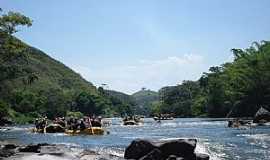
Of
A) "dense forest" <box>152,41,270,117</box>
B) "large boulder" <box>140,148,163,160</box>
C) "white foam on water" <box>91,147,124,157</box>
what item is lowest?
"large boulder" <box>140,148,163,160</box>

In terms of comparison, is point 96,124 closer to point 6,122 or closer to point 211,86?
point 6,122

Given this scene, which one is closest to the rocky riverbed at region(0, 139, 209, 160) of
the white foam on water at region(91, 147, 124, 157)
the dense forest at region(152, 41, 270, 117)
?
the white foam on water at region(91, 147, 124, 157)

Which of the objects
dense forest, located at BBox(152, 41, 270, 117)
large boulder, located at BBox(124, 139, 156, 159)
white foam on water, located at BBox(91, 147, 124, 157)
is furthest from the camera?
dense forest, located at BBox(152, 41, 270, 117)

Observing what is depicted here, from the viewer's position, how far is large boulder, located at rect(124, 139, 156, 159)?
24.6m

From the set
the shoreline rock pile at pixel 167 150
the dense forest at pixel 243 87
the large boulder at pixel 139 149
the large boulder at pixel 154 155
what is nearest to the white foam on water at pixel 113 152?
the large boulder at pixel 139 149

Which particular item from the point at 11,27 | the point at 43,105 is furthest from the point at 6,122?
the point at 11,27

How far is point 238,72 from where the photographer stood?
416 ft

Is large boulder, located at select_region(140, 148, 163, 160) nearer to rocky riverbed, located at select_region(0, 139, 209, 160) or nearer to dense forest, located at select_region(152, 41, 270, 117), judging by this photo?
rocky riverbed, located at select_region(0, 139, 209, 160)

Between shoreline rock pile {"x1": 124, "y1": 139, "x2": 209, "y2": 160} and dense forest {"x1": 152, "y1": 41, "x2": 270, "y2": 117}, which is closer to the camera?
shoreline rock pile {"x1": 124, "y1": 139, "x2": 209, "y2": 160}

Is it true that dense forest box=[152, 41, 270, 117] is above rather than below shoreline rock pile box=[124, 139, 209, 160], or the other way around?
above

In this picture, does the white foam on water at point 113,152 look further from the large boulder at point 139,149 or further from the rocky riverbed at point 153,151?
the rocky riverbed at point 153,151

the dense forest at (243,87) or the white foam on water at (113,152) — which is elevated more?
the dense forest at (243,87)

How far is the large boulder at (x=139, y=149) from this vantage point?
2464cm

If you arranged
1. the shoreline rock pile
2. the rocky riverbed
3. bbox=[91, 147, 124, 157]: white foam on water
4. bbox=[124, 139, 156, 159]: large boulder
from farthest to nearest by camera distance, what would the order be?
bbox=[91, 147, 124, 157]: white foam on water → bbox=[124, 139, 156, 159]: large boulder → the shoreline rock pile → the rocky riverbed
